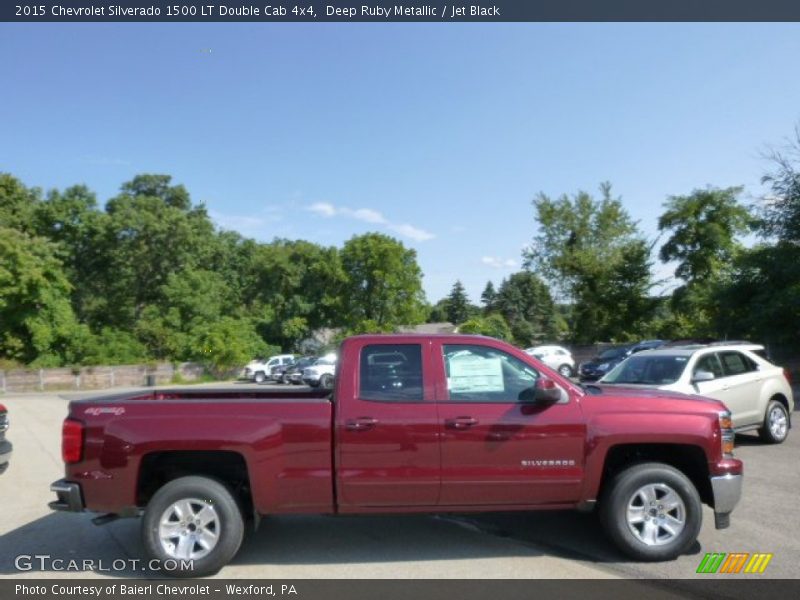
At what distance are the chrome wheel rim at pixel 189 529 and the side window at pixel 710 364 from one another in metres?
7.94

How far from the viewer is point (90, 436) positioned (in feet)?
17.3

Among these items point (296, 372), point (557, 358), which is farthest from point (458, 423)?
point (296, 372)

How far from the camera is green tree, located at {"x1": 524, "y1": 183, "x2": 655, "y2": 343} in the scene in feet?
148

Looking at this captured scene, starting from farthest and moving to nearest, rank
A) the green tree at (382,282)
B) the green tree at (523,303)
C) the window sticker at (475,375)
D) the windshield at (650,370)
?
the green tree at (523,303) → the green tree at (382,282) → the windshield at (650,370) → the window sticker at (475,375)

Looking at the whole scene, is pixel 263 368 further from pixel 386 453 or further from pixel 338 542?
pixel 386 453

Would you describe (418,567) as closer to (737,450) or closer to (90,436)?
(90,436)

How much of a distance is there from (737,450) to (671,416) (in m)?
5.84

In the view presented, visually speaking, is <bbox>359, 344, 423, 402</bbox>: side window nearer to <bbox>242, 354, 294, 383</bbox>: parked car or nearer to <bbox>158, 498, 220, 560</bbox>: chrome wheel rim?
<bbox>158, 498, 220, 560</bbox>: chrome wheel rim

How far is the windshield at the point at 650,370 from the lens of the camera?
9.98 meters

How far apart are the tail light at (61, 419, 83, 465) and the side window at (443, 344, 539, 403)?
9.84 ft

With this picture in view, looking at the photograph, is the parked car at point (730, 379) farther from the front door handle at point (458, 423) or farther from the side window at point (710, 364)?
the front door handle at point (458, 423)

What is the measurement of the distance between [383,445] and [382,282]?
48325 mm

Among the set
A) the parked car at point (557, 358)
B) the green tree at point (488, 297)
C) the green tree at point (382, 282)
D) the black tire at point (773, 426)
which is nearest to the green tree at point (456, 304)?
the green tree at point (488, 297)

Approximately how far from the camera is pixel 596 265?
4812cm
